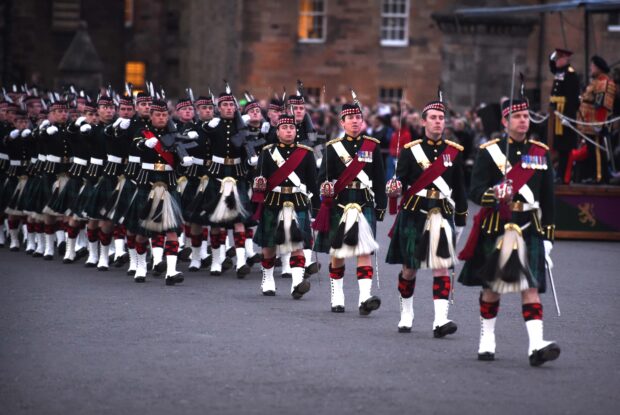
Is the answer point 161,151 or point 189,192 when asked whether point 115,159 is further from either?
point 161,151

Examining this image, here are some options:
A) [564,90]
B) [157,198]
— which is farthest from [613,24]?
[157,198]

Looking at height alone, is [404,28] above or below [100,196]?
above

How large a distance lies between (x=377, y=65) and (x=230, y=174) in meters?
32.8

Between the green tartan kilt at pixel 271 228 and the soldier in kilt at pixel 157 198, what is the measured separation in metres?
1.49

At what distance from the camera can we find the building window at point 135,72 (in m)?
59.5

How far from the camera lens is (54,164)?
66.4ft

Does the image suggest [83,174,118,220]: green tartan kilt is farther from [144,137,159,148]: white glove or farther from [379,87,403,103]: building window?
[379,87,403,103]: building window

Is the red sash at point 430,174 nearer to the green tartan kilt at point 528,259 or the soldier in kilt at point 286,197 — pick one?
the green tartan kilt at point 528,259

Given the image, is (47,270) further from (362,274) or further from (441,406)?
(441,406)

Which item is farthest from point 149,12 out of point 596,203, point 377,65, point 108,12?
point 596,203

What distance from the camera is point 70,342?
476 inches

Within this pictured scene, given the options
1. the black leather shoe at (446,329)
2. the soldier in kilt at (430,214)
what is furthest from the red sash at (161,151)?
the black leather shoe at (446,329)

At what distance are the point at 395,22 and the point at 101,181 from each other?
32328mm

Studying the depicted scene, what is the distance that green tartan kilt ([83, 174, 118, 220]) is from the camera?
1830 centimetres
